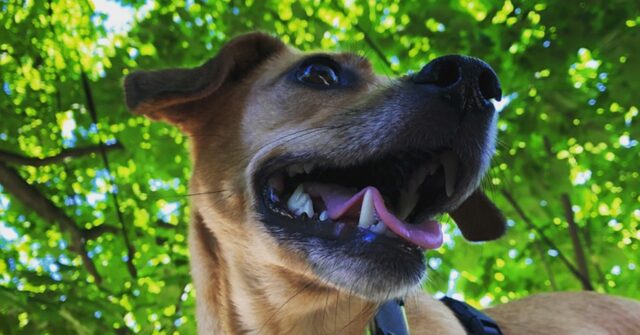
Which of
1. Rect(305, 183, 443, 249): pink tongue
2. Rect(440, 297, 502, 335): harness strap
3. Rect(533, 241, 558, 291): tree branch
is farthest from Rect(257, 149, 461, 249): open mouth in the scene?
Rect(533, 241, 558, 291): tree branch

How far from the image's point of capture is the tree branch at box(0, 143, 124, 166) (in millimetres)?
4297

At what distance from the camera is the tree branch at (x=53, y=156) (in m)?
4.30

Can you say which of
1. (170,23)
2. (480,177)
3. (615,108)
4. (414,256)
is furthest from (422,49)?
(414,256)

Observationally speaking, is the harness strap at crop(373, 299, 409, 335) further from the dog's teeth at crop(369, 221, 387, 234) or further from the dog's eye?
the dog's eye

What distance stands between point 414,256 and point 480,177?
Result: 1.31 feet

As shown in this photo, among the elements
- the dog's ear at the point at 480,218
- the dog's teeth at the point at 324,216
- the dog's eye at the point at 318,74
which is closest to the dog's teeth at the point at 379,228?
the dog's teeth at the point at 324,216

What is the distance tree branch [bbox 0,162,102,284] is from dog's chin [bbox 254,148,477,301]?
2896mm

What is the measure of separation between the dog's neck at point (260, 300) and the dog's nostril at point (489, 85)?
0.89 metres

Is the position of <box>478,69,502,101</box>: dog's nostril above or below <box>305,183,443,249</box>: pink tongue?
above

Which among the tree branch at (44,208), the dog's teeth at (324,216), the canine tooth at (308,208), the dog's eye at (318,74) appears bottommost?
the dog's teeth at (324,216)

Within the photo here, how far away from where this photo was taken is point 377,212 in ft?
6.12

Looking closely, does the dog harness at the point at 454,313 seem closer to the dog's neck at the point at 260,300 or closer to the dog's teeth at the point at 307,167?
the dog's neck at the point at 260,300

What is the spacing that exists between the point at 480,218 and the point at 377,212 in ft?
3.33

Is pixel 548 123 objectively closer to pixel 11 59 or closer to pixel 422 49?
pixel 422 49
